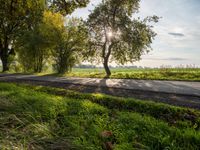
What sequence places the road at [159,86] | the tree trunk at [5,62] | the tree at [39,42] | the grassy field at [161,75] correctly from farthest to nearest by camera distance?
the tree trunk at [5,62], the tree at [39,42], the grassy field at [161,75], the road at [159,86]

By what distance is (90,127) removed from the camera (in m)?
5.22

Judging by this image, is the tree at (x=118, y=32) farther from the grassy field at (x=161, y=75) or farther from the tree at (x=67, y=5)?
the tree at (x=67, y=5)

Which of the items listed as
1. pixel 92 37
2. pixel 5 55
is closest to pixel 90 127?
pixel 92 37

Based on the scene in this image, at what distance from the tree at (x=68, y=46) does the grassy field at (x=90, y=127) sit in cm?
2426

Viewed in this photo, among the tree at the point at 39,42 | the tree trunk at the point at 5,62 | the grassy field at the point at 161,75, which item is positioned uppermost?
the tree at the point at 39,42

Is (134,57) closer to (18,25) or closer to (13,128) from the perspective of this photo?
(18,25)

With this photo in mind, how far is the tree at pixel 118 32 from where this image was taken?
27.4 m

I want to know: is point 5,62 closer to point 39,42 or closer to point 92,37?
point 39,42

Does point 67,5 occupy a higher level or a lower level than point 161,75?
higher

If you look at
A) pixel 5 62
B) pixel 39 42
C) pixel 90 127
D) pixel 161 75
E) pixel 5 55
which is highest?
pixel 39 42

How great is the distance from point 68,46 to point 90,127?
27198mm

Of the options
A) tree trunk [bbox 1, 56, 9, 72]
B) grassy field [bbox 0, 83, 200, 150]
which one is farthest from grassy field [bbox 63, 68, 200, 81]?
tree trunk [bbox 1, 56, 9, 72]

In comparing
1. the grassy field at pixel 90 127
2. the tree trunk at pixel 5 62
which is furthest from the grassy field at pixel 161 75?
the tree trunk at pixel 5 62

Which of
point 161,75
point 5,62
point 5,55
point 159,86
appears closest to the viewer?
point 159,86
